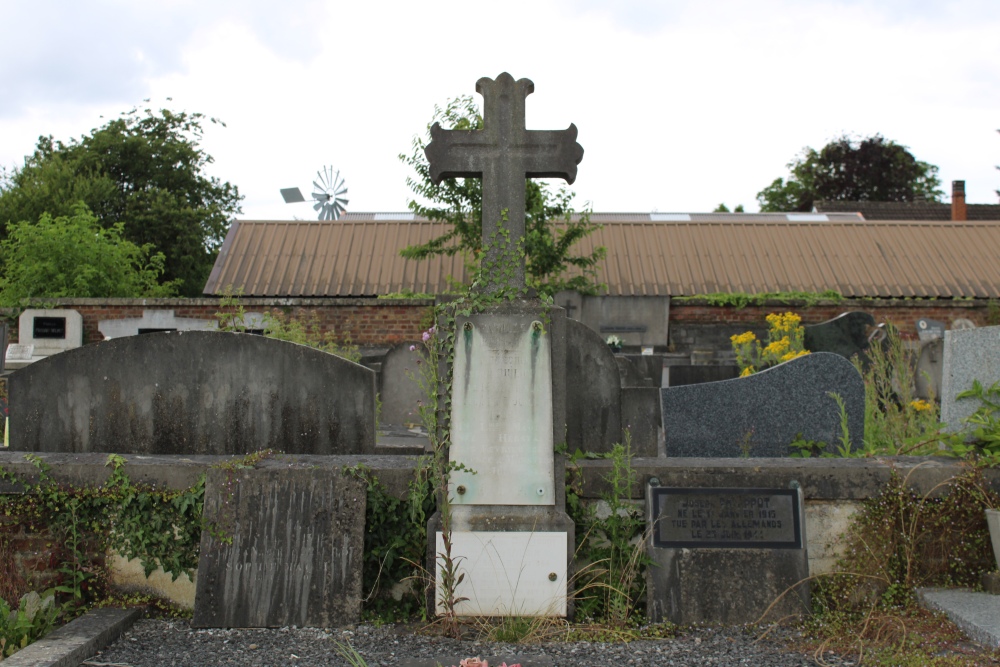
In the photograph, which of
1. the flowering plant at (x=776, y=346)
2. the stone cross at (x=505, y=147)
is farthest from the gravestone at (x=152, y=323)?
the stone cross at (x=505, y=147)

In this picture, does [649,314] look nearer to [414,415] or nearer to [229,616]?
[414,415]

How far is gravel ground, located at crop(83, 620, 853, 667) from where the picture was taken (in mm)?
3350

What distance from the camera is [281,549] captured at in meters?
3.80

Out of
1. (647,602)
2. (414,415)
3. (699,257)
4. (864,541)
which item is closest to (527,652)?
(647,602)

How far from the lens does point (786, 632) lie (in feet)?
12.1

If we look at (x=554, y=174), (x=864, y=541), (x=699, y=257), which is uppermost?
(x=699, y=257)

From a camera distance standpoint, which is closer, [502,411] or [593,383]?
[502,411]

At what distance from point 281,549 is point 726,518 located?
6.48 ft

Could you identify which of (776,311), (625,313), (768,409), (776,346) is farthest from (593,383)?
(776,311)

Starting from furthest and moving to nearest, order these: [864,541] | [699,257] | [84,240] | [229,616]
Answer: [699,257], [84,240], [864,541], [229,616]

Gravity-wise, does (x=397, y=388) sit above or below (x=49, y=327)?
below

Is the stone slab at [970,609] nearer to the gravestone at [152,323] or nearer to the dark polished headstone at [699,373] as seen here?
the dark polished headstone at [699,373]

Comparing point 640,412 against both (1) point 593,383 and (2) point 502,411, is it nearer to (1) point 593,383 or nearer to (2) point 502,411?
(1) point 593,383

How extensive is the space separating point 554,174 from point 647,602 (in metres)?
2.23
